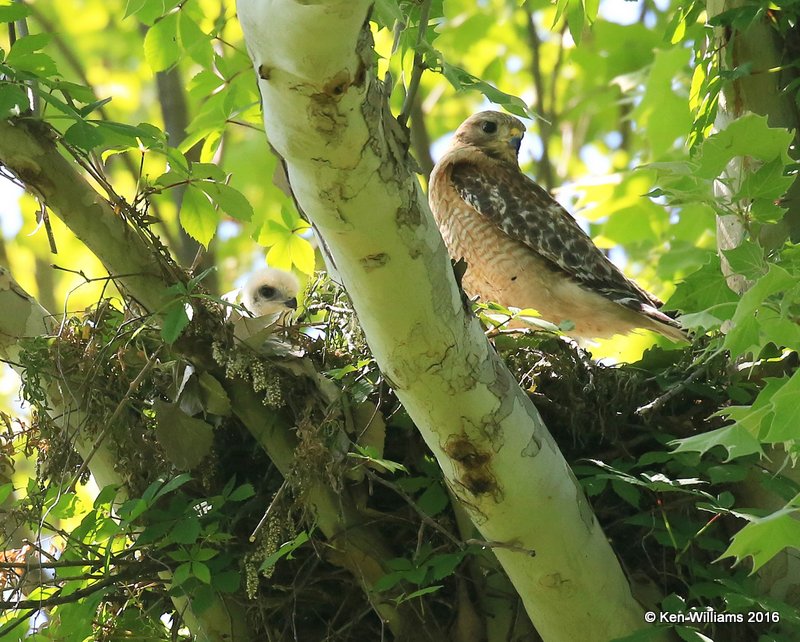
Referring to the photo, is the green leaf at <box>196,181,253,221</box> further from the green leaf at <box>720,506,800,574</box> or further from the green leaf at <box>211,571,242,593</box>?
the green leaf at <box>720,506,800,574</box>

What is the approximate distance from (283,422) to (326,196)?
109 cm

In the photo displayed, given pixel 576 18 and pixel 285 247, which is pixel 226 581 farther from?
pixel 576 18

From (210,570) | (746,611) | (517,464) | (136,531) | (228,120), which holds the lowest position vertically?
(746,611)

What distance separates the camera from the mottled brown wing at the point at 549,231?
440 cm

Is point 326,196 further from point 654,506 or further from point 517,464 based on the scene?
point 654,506

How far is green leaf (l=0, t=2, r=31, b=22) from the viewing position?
97.0 inches

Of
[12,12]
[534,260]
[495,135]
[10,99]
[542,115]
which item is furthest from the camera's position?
[542,115]

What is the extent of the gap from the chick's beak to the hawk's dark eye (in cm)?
143

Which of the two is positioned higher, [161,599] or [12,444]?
[12,444]

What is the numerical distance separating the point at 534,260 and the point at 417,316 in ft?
8.42

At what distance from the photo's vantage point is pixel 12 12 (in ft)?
8.14

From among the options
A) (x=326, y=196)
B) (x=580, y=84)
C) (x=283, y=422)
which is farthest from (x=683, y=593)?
(x=580, y=84)

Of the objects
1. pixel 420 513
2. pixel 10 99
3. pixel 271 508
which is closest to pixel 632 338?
pixel 420 513

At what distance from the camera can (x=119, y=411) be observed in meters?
2.65
